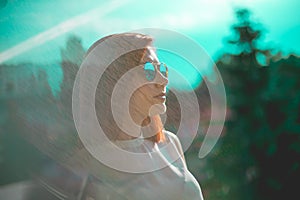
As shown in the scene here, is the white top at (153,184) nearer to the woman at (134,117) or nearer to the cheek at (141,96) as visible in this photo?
the woman at (134,117)

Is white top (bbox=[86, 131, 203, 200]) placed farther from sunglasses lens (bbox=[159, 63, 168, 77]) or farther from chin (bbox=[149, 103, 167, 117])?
sunglasses lens (bbox=[159, 63, 168, 77])

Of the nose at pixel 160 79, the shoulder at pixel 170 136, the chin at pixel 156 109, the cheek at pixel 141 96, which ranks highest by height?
the nose at pixel 160 79

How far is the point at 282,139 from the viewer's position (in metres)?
2.17

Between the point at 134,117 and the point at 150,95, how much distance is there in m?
0.07

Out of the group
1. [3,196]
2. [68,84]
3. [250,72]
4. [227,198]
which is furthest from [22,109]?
[250,72]

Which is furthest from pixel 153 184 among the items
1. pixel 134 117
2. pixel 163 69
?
pixel 163 69

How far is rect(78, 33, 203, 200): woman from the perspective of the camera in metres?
0.83

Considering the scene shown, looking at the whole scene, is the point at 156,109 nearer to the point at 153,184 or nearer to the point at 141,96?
the point at 141,96

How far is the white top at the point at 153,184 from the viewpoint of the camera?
84 cm

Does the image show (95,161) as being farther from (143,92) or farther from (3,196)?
(3,196)

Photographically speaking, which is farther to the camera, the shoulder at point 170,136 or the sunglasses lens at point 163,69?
the shoulder at point 170,136

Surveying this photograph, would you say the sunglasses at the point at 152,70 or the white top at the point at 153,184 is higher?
the sunglasses at the point at 152,70

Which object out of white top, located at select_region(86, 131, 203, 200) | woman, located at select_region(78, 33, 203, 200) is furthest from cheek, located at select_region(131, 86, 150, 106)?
white top, located at select_region(86, 131, 203, 200)

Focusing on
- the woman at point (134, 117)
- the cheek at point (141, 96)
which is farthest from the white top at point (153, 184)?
the cheek at point (141, 96)
